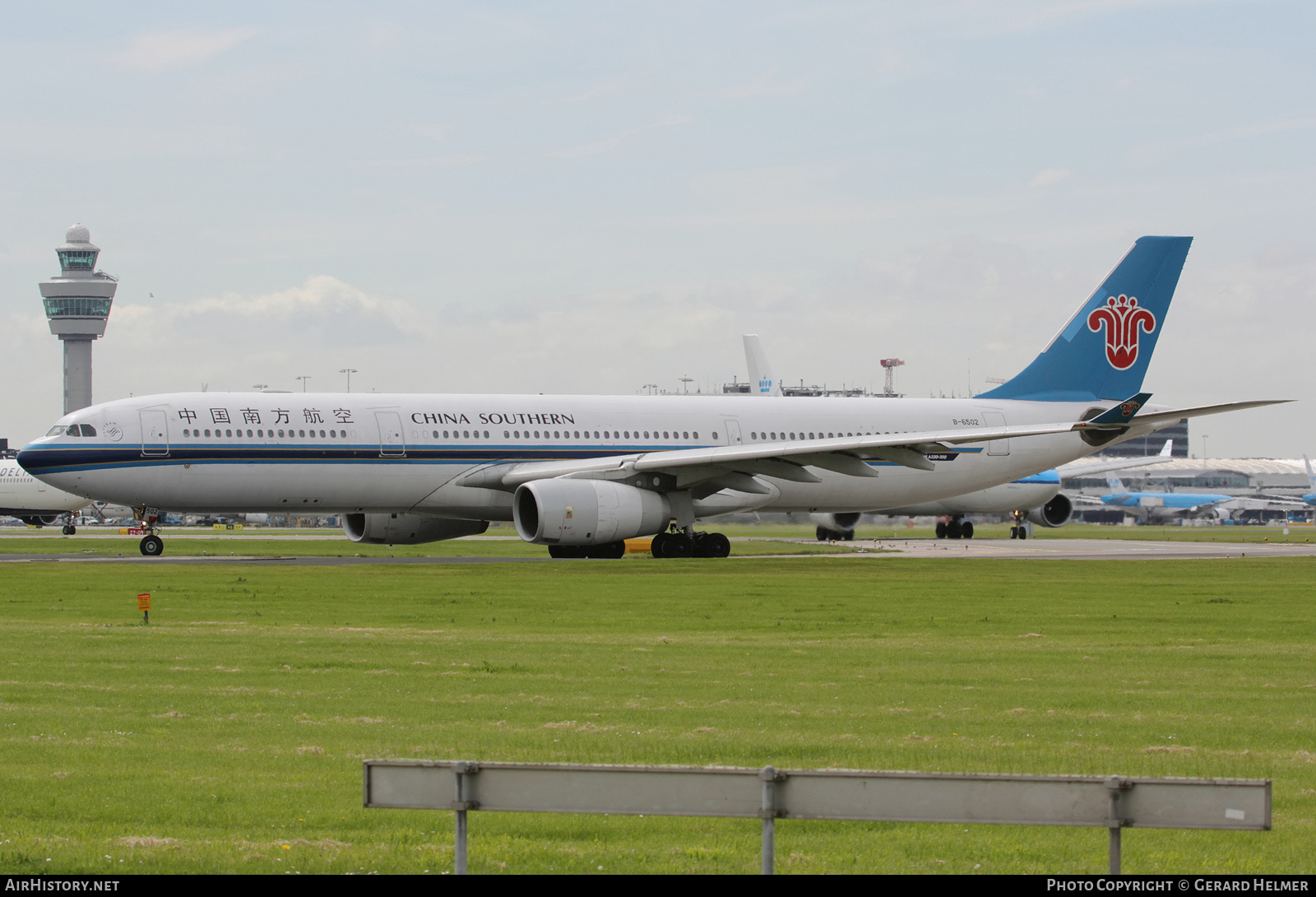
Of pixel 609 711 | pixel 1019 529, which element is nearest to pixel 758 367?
pixel 1019 529

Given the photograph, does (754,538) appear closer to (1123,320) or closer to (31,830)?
(1123,320)

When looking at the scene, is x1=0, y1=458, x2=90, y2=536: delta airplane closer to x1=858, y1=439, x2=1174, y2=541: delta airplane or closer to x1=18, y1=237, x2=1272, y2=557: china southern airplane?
x1=858, y1=439, x2=1174, y2=541: delta airplane

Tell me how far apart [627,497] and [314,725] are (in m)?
23.2

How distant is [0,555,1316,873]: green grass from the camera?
8.22 meters

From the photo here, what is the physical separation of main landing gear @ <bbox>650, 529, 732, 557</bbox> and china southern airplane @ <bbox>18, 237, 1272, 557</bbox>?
0.05 m

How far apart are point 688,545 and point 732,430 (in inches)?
178

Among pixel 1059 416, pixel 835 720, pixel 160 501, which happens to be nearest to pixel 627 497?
pixel 160 501

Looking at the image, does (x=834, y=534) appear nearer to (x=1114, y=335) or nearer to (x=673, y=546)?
(x=1114, y=335)

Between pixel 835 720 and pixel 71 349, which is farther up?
pixel 71 349

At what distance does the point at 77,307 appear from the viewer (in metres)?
167

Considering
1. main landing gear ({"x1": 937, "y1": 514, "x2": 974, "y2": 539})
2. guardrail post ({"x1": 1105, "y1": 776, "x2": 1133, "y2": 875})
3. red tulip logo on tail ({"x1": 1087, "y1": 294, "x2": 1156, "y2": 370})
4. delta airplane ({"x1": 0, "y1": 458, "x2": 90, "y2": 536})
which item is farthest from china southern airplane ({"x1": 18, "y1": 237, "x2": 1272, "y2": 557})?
delta airplane ({"x1": 0, "y1": 458, "x2": 90, "y2": 536})

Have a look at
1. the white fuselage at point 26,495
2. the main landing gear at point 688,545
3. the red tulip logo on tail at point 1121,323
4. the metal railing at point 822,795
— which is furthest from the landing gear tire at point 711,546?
the white fuselage at point 26,495

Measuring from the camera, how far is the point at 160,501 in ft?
115
